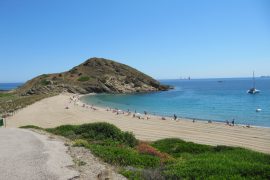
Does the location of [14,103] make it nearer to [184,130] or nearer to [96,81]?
[184,130]

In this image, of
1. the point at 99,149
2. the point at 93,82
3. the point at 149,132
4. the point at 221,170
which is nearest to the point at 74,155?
the point at 99,149

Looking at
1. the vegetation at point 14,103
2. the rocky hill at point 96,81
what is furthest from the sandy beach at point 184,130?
the rocky hill at point 96,81

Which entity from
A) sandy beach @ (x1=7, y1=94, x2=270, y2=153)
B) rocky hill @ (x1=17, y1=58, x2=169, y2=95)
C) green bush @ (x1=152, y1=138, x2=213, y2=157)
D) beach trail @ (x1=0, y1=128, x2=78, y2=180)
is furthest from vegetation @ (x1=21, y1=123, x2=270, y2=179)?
rocky hill @ (x1=17, y1=58, x2=169, y2=95)

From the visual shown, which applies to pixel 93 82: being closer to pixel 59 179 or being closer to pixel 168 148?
pixel 168 148

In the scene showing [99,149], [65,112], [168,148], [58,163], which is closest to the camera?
[58,163]

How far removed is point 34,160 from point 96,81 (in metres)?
112

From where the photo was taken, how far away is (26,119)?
4078 cm

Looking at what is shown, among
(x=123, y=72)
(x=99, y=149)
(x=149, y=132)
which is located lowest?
(x=149, y=132)

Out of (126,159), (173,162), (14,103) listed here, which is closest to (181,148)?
(173,162)

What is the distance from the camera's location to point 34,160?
11.9 m

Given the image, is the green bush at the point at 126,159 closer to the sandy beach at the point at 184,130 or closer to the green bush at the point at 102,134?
the green bush at the point at 102,134

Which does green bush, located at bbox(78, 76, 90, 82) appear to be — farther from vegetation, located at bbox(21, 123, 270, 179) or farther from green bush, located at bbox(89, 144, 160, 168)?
green bush, located at bbox(89, 144, 160, 168)

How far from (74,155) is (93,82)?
109 meters

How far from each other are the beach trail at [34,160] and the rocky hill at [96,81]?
3531 inches
